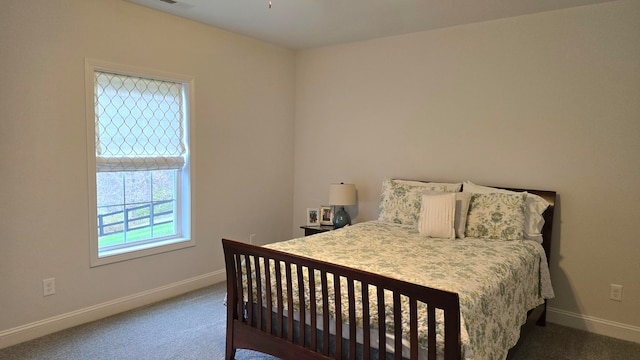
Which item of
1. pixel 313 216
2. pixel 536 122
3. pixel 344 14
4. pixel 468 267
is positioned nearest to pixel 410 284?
pixel 468 267

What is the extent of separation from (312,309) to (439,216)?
Result: 142 cm

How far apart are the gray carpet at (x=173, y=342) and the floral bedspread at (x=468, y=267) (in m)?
0.35

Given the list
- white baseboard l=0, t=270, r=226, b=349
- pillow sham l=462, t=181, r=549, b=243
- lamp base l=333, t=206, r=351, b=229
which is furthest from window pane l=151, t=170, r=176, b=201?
pillow sham l=462, t=181, r=549, b=243

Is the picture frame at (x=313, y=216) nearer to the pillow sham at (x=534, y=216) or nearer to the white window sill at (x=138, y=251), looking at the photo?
the white window sill at (x=138, y=251)

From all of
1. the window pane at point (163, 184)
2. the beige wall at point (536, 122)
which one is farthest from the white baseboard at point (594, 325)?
the window pane at point (163, 184)

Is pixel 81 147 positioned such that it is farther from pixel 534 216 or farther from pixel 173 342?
pixel 534 216

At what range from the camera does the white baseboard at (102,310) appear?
9.09 ft

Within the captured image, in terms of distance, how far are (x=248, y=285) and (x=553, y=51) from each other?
2857 millimetres

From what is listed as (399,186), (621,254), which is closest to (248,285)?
(399,186)


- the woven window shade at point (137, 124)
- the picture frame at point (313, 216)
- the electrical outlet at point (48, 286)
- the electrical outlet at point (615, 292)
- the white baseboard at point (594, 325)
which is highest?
the woven window shade at point (137, 124)

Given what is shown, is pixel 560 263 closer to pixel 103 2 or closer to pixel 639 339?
pixel 639 339

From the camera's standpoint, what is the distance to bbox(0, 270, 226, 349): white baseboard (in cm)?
277

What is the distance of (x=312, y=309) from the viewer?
2.17 metres

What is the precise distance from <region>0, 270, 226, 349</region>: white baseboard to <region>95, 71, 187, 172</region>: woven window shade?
1.05 metres
